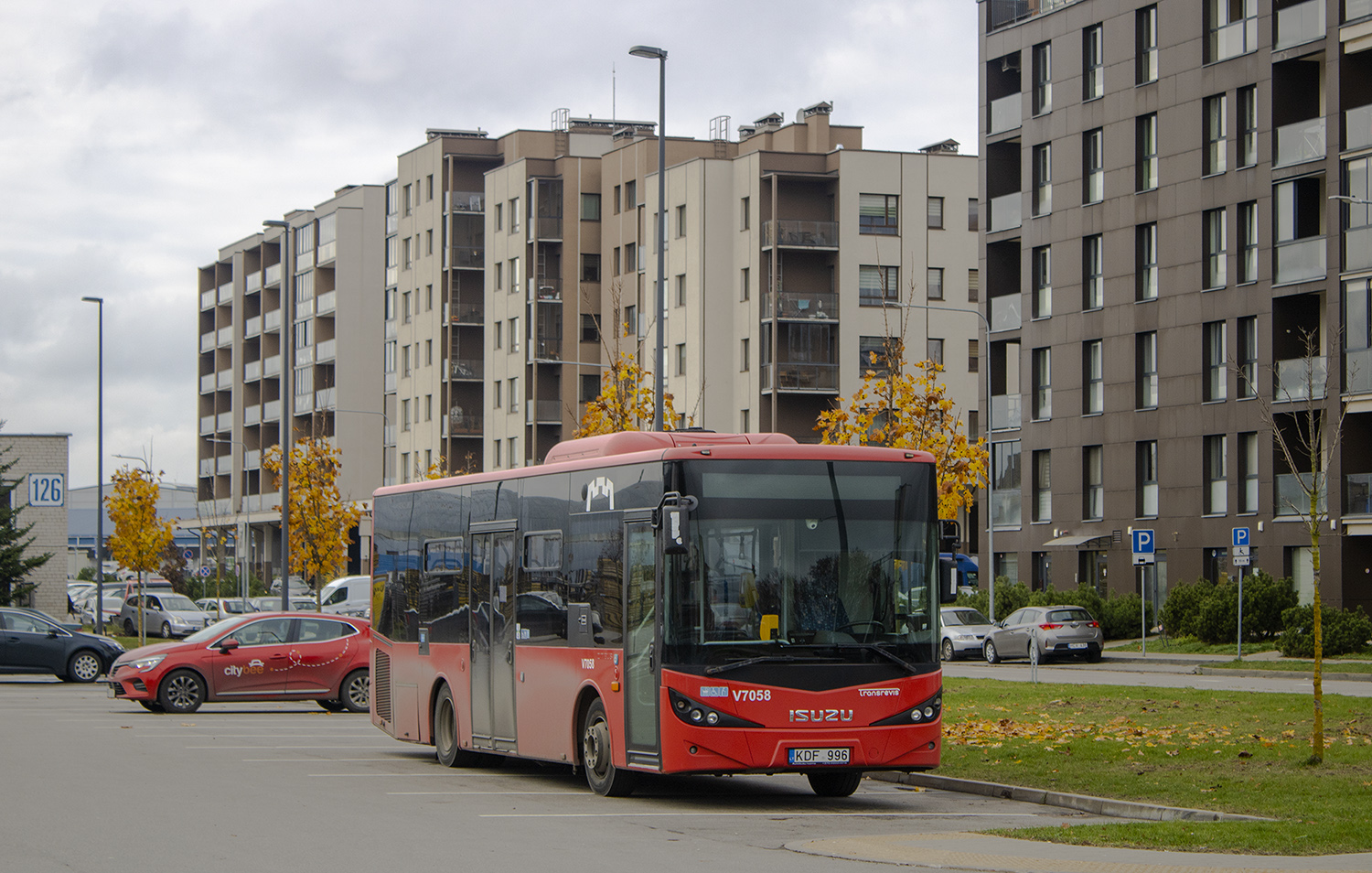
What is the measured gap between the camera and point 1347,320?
46875 millimetres

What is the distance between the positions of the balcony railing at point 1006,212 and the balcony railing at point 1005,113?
7.79 ft

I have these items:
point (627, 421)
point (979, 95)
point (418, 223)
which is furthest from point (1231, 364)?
point (418, 223)

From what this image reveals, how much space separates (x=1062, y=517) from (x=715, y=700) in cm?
4507

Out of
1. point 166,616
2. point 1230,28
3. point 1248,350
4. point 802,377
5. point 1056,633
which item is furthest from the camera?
point 802,377

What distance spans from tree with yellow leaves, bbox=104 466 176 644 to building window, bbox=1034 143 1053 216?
30604mm

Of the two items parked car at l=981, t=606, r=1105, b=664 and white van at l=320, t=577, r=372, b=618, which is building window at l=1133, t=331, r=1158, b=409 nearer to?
parked car at l=981, t=606, r=1105, b=664

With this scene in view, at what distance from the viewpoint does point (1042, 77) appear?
60312 millimetres

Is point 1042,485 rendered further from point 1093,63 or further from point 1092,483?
point 1093,63

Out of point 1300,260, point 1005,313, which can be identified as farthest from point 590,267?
point 1300,260

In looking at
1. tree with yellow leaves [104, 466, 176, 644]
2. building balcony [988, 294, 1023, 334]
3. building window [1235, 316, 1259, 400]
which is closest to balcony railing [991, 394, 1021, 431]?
building balcony [988, 294, 1023, 334]

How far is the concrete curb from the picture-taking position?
1397 centimetres

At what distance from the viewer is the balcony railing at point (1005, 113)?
2441 inches

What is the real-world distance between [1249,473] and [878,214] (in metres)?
28.8

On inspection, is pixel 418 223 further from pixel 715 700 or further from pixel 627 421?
pixel 715 700
